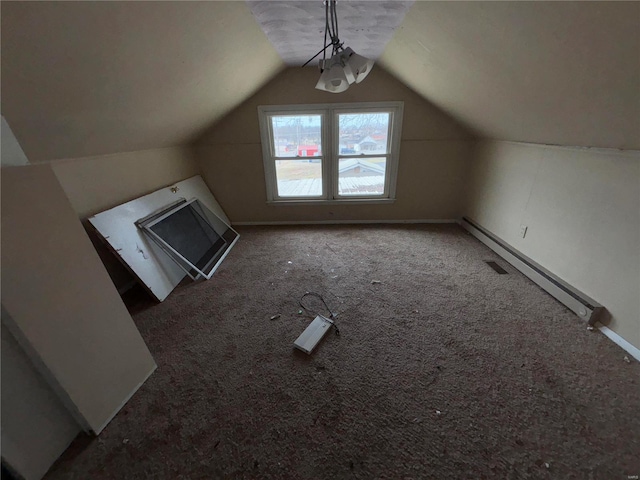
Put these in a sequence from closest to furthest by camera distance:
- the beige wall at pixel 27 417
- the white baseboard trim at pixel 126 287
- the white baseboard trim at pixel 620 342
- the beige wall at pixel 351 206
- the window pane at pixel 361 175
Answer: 1. the beige wall at pixel 27 417
2. the white baseboard trim at pixel 620 342
3. the white baseboard trim at pixel 126 287
4. the beige wall at pixel 351 206
5. the window pane at pixel 361 175

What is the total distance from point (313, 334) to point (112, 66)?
6.16 ft

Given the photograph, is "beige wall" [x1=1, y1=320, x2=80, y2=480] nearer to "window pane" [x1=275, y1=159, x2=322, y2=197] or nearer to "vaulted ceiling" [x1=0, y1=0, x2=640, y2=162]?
"vaulted ceiling" [x1=0, y1=0, x2=640, y2=162]

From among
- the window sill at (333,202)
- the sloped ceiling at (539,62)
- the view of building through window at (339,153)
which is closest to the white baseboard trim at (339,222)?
the window sill at (333,202)

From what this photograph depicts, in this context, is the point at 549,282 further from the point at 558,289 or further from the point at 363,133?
the point at 363,133

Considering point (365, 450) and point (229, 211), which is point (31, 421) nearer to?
point (365, 450)

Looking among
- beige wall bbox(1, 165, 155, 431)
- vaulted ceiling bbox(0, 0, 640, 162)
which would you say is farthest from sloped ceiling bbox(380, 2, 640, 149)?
beige wall bbox(1, 165, 155, 431)

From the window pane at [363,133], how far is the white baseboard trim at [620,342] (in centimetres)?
274

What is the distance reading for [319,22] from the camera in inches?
72.7

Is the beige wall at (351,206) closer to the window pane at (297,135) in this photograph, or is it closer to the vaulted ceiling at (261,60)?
the window pane at (297,135)

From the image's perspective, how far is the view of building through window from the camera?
3.37m

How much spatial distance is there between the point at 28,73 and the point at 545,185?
11.2 feet

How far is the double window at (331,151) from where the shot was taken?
3285 mm

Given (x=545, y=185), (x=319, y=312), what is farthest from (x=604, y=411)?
(x=545, y=185)

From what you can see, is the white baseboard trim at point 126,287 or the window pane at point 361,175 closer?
the white baseboard trim at point 126,287
